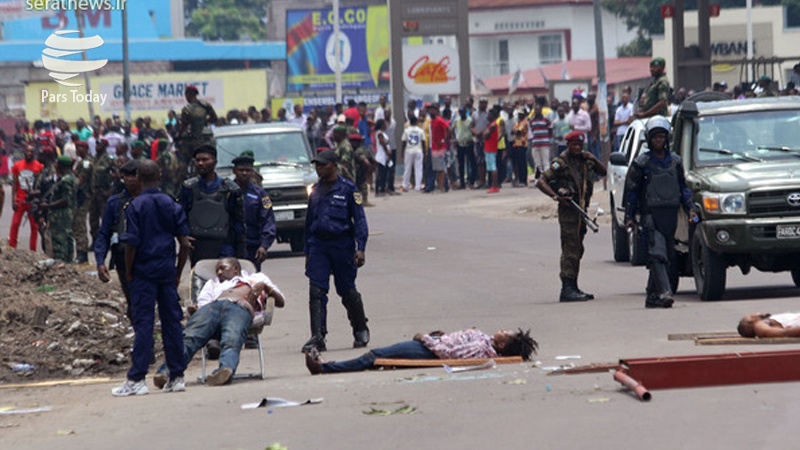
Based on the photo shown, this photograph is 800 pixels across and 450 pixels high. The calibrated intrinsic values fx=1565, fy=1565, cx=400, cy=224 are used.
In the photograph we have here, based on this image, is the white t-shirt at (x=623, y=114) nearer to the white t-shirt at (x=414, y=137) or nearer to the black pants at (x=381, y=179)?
the white t-shirt at (x=414, y=137)

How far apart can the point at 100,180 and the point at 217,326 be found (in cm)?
1339

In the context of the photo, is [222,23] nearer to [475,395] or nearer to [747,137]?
[747,137]

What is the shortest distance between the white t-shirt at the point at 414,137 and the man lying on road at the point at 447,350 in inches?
1017

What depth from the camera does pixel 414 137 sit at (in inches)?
1491

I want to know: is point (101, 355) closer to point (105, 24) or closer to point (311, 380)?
point (311, 380)

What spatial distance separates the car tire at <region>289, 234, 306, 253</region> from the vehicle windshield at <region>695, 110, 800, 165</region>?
375 inches

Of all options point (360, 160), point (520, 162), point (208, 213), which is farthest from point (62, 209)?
point (520, 162)

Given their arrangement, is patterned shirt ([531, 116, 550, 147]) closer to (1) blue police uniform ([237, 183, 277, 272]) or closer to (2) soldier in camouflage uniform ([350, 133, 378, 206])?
(2) soldier in camouflage uniform ([350, 133, 378, 206])

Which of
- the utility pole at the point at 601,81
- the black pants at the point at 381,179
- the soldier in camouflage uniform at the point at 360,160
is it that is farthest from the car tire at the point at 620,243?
the black pants at the point at 381,179

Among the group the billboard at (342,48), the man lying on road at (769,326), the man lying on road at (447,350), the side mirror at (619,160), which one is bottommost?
the man lying on road at (447,350)

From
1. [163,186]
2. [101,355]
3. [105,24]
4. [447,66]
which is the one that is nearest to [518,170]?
[447,66]

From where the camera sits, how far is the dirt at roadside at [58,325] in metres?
14.2

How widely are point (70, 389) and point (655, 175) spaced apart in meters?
6.29

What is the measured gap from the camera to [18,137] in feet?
172
